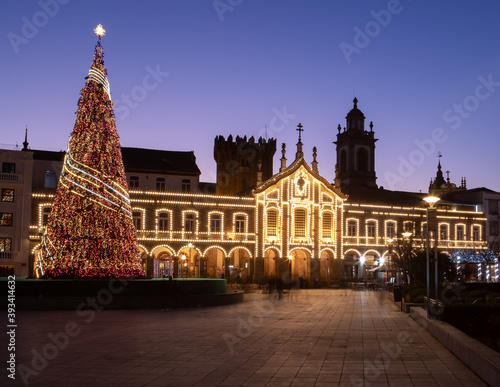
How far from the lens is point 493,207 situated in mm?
73625

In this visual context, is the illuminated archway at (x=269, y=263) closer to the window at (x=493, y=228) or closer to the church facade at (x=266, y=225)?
the church facade at (x=266, y=225)

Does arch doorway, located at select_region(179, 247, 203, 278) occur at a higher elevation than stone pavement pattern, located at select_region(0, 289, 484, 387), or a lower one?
higher

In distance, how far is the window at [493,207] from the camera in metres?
73.2

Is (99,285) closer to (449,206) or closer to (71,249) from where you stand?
(71,249)

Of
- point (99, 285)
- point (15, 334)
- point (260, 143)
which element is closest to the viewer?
point (15, 334)

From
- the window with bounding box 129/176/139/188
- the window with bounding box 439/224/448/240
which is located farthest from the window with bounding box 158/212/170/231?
the window with bounding box 439/224/448/240

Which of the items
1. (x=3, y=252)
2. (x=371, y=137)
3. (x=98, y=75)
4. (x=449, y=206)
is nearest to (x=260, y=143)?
(x=371, y=137)

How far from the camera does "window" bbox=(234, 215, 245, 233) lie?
61719mm

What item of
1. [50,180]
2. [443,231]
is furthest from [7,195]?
[443,231]

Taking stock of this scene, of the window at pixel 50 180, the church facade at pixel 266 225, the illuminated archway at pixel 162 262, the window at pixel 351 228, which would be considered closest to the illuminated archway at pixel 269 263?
the church facade at pixel 266 225

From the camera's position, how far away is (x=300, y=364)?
13930 millimetres

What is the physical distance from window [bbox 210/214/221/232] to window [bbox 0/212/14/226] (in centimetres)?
1799

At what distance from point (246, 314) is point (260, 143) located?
69.4m

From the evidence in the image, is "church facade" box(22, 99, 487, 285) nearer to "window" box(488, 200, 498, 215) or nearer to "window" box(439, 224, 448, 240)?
"window" box(439, 224, 448, 240)
